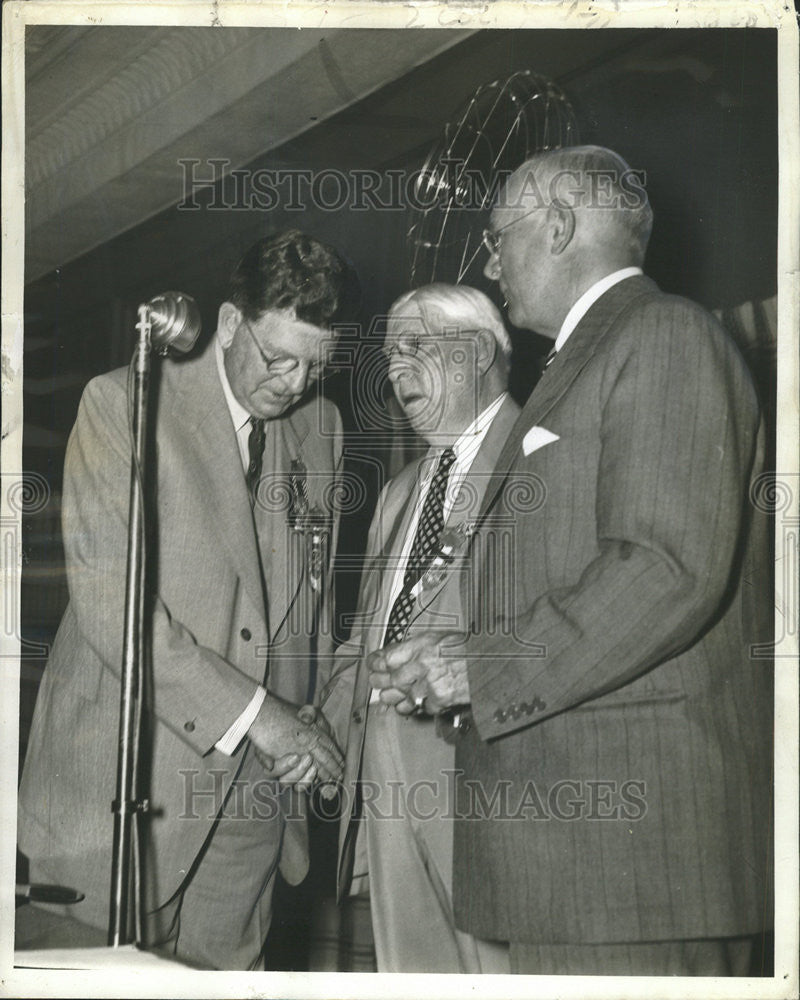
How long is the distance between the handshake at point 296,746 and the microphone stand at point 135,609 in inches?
→ 10.5

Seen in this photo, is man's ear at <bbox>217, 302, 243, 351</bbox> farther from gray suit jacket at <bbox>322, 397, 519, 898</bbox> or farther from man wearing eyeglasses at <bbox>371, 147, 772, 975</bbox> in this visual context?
man wearing eyeglasses at <bbox>371, 147, 772, 975</bbox>

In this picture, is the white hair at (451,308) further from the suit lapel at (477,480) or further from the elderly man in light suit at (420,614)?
the suit lapel at (477,480)

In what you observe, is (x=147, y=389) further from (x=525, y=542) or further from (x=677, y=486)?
Answer: (x=677, y=486)

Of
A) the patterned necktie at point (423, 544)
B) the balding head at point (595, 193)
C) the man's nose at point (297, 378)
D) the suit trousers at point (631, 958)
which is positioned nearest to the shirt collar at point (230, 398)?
the man's nose at point (297, 378)

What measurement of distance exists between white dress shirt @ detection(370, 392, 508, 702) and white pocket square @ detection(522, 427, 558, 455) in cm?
11

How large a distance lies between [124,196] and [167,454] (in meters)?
0.60

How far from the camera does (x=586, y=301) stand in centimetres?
273

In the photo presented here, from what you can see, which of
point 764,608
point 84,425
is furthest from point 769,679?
point 84,425

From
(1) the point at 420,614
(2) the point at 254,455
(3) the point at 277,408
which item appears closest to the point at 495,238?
(3) the point at 277,408

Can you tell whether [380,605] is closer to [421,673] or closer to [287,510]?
[421,673]

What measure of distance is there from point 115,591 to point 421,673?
2.27ft

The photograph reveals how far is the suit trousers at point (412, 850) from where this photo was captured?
265 cm

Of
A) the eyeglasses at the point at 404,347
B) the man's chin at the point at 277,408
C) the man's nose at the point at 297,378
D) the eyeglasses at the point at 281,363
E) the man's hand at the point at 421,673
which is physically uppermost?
the eyeglasses at the point at 404,347

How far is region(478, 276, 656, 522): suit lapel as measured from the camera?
2.67 meters
